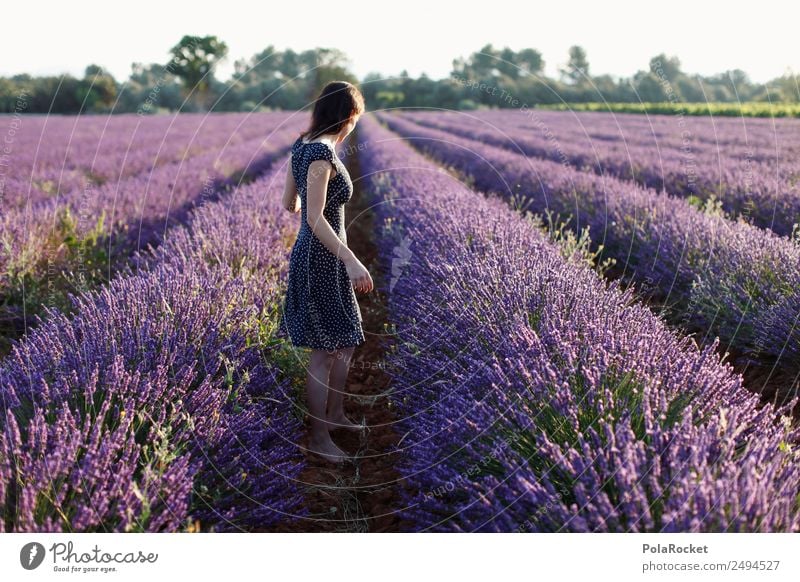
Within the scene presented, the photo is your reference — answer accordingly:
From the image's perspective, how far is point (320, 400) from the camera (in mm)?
2555

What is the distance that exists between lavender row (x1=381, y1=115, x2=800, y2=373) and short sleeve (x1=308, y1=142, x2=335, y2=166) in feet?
6.25

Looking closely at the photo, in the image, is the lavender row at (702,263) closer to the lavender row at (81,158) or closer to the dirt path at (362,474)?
the dirt path at (362,474)

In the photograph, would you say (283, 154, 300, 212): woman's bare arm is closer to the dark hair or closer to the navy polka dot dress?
the navy polka dot dress

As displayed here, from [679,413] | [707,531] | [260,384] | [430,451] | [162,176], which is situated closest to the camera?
[707,531]

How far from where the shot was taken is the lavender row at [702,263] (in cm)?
318

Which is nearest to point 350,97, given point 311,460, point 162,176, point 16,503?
point 311,460

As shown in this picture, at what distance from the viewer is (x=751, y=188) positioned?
5.89 m

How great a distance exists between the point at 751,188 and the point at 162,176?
22.2 feet

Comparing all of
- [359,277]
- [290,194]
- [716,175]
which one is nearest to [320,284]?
[359,277]

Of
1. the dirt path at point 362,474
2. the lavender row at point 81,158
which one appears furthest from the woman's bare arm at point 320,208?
the lavender row at point 81,158

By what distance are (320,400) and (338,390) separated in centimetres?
16
